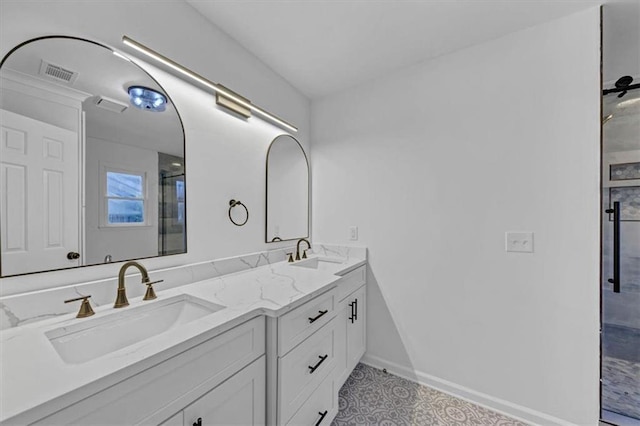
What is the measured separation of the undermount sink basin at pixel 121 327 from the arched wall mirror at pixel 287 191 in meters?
0.86

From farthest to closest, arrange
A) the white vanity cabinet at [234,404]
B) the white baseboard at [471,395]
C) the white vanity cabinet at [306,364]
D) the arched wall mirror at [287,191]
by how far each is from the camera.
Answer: the arched wall mirror at [287,191]
the white baseboard at [471,395]
the white vanity cabinet at [306,364]
the white vanity cabinet at [234,404]

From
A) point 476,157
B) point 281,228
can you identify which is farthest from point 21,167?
point 476,157

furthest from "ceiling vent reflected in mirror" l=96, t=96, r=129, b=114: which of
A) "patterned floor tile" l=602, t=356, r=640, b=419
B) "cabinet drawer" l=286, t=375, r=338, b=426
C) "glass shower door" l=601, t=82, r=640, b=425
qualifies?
"patterned floor tile" l=602, t=356, r=640, b=419

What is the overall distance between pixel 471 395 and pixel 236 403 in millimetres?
1639

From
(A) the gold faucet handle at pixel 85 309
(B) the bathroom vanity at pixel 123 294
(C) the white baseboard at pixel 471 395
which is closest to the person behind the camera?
(B) the bathroom vanity at pixel 123 294

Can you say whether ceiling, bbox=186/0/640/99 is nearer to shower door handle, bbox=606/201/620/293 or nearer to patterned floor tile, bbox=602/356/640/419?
shower door handle, bbox=606/201/620/293

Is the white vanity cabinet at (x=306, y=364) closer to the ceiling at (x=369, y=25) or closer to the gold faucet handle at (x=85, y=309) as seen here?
the gold faucet handle at (x=85, y=309)

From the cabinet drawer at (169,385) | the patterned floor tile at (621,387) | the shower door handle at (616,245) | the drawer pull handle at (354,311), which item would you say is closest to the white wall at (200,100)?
the cabinet drawer at (169,385)

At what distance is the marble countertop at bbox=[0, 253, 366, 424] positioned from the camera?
21.1 inches

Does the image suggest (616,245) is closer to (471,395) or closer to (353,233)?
(471,395)

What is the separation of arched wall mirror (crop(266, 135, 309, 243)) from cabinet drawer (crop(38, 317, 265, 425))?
1083 millimetres

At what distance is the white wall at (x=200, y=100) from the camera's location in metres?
0.96

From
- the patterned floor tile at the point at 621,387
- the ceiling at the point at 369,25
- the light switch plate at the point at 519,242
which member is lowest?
the patterned floor tile at the point at 621,387

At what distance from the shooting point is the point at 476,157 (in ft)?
5.60
